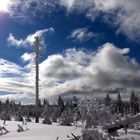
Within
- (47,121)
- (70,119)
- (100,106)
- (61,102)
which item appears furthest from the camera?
(61,102)

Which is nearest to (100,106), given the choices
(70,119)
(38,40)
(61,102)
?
(70,119)

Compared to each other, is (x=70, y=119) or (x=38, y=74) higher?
(x=38, y=74)

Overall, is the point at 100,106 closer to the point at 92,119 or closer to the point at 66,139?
the point at 92,119

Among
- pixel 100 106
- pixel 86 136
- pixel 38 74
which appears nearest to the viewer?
pixel 86 136

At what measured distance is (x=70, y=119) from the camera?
23.3 metres

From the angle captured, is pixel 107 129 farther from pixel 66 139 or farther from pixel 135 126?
pixel 135 126

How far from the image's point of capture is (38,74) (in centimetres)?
3584

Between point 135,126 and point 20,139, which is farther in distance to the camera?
point 135,126

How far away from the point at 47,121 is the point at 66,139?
1491cm

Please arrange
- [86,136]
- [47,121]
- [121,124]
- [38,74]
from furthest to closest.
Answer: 1. [38,74]
2. [47,121]
3. [121,124]
4. [86,136]

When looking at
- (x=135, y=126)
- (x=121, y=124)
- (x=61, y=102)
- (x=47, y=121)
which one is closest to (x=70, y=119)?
(x=47, y=121)

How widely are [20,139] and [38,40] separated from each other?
1079 inches

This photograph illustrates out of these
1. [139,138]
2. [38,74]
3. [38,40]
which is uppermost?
[38,40]

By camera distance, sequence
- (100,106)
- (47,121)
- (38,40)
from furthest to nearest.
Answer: (38,40) → (47,121) → (100,106)
